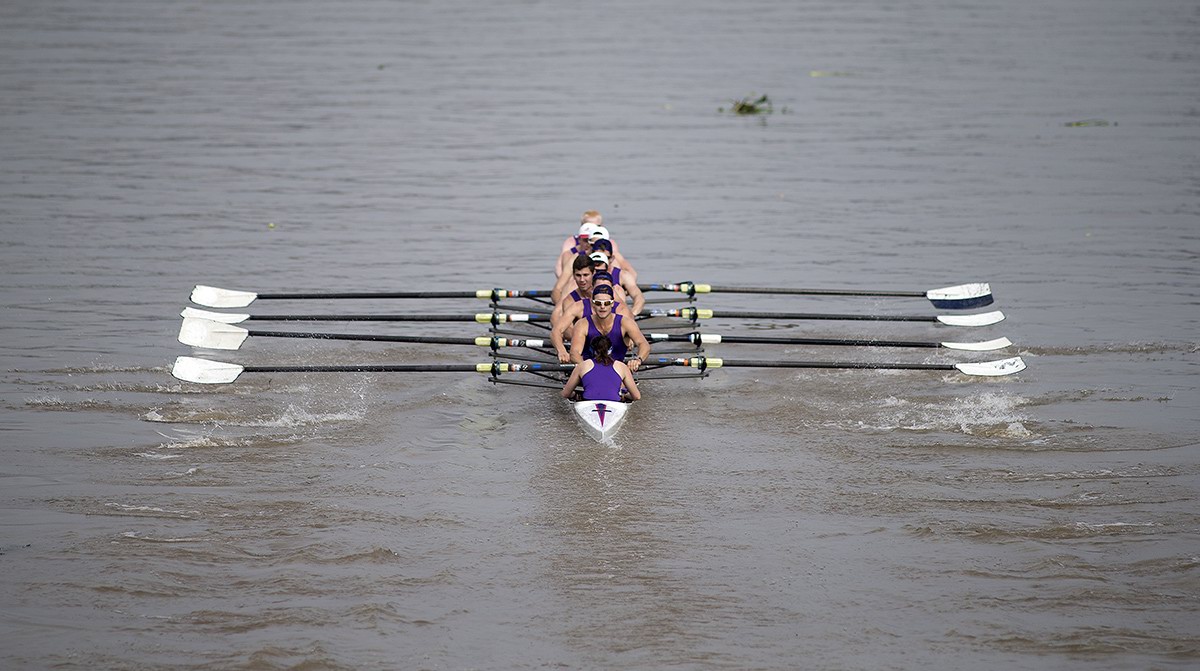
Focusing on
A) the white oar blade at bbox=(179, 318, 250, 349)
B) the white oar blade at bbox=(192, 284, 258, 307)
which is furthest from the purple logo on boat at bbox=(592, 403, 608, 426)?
the white oar blade at bbox=(192, 284, 258, 307)

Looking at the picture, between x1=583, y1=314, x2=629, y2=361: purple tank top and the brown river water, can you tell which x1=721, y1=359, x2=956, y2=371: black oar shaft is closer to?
the brown river water

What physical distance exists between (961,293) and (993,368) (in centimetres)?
229

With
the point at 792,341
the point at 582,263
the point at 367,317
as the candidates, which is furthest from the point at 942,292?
the point at 367,317

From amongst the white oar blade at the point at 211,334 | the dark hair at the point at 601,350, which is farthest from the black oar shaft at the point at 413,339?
the dark hair at the point at 601,350

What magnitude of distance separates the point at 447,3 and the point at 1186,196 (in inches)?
1215

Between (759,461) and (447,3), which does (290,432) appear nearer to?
(759,461)

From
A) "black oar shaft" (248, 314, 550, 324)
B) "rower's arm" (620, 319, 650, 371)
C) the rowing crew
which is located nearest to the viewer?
the rowing crew

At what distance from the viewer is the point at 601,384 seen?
41.7ft

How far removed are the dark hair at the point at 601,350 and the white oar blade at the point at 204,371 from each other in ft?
10.8

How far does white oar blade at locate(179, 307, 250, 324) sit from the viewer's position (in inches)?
566

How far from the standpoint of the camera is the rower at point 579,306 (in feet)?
44.2

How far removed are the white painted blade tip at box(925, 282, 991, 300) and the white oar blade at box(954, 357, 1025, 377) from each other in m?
2.05

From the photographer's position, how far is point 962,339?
51.4 feet

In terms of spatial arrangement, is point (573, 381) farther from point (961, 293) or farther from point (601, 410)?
point (961, 293)
